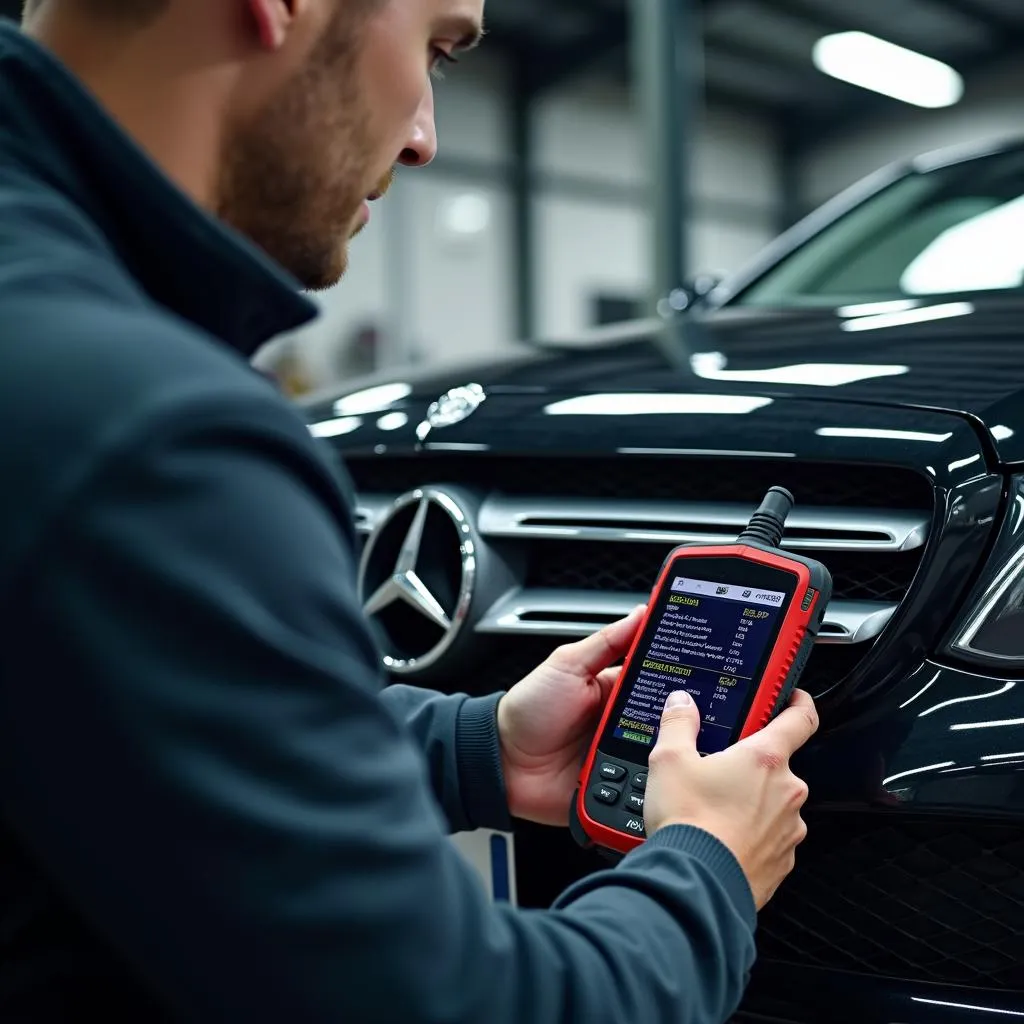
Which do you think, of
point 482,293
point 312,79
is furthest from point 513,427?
point 482,293

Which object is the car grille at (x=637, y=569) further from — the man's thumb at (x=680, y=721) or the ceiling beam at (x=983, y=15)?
the ceiling beam at (x=983, y=15)

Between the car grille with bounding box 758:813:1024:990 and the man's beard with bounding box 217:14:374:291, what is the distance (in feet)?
2.28

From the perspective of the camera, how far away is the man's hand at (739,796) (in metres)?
0.81

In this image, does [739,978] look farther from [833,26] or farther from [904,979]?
[833,26]

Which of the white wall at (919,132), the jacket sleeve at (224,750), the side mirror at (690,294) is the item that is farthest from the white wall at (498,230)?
the jacket sleeve at (224,750)

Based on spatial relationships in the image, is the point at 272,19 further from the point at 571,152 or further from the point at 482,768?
the point at 571,152

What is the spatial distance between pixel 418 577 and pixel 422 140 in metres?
0.52

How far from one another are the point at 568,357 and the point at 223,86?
91 centimetres

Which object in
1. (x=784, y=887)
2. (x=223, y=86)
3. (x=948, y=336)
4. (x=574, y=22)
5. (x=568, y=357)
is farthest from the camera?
(x=574, y=22)

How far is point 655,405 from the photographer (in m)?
1.30

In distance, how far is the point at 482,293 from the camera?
11.9 metres

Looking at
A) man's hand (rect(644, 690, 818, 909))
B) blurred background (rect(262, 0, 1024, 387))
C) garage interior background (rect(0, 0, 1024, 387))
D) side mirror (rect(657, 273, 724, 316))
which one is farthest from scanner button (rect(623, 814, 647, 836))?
garage interior background (rect(0, 0, 1024, 387))

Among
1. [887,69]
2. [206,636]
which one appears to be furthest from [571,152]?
[206,636]

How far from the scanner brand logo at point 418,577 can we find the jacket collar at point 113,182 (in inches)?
25.5
